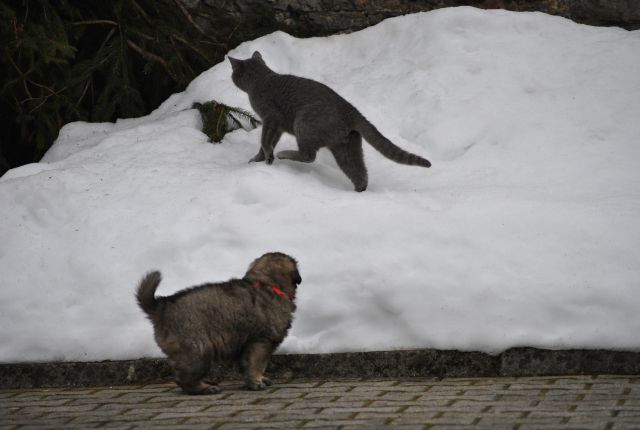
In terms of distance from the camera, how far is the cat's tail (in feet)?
25.0

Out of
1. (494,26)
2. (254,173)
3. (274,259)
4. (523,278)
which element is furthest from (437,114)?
(274,259)

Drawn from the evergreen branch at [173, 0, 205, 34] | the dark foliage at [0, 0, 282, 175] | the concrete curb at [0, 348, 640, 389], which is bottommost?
the concrete curb at [0, 348, 640, 389]

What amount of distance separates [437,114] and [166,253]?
11.2 ft

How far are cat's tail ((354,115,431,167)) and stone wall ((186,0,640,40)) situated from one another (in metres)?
3.12

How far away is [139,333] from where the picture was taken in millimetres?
6223

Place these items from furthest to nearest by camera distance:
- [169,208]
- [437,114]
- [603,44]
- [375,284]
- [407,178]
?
→ [603,44] < [437,114] < [407,178] < [169,208] < [375,284]

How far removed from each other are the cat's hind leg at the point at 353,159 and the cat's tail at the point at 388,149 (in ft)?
0.41

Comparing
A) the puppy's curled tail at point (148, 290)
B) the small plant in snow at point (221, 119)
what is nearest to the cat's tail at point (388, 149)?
the small plant in snow at point (221, 119)

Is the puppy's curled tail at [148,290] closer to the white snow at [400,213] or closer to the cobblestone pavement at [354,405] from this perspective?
the cobblestone pavement at [354,405]

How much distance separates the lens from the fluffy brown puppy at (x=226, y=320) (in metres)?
5.34

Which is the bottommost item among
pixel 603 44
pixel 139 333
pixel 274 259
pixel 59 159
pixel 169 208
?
pixel 139 333

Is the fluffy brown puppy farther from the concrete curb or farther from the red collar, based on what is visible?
the concrete curb

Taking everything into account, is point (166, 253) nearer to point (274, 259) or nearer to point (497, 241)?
point (274, 259)

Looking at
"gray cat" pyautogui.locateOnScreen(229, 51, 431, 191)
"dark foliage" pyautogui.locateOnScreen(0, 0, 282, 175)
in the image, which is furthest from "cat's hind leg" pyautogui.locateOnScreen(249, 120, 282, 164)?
"dark foliage" pyautogui.locateOnScreen(0, 0, 282, 175)
